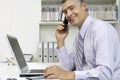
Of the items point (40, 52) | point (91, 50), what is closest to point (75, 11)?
point (91, 50)

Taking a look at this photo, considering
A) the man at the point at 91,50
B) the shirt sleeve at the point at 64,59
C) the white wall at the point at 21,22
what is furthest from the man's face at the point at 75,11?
the white wall at the point at 21,22

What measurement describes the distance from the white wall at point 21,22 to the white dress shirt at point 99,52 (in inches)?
72.0

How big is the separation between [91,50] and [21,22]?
6.75 feet

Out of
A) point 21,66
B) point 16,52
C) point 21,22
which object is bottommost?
point 21,66

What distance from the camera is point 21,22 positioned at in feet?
11.0

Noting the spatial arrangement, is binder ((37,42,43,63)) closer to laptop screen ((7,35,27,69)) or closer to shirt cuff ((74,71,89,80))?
laptop screen ((7,35,27,69))

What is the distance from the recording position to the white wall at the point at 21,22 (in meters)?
3.32

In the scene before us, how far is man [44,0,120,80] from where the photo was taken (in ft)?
4.05

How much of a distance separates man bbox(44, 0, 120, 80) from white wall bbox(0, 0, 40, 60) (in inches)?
66.8

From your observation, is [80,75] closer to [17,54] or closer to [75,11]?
[75,11]

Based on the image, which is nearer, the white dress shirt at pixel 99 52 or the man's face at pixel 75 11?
the white dress shirt at pixel 99 52

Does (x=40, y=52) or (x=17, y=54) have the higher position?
(x=17, y=54)

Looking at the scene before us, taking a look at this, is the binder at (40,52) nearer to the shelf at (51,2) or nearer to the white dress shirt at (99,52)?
the shelf at (51,2)

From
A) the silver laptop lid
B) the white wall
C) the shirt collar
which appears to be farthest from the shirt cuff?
the white wall
